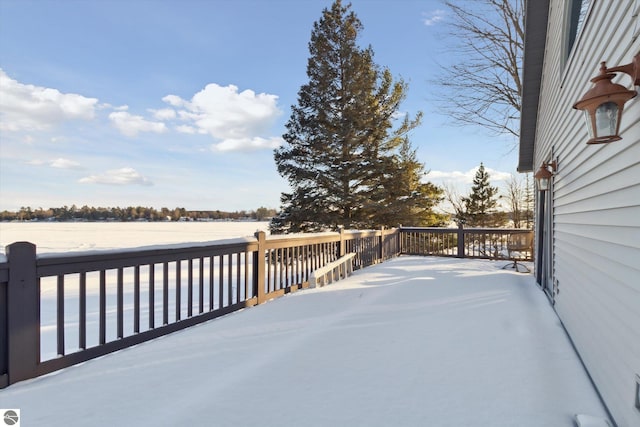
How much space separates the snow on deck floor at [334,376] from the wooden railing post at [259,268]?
55 centimetres

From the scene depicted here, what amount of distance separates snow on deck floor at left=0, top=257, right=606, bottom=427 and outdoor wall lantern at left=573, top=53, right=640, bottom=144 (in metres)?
1.46

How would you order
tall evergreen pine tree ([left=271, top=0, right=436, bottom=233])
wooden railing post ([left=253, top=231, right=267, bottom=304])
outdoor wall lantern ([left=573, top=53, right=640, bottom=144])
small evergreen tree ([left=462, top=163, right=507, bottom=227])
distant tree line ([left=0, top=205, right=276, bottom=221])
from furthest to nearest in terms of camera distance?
1. distant tree line ([left=0, top=205, right=276, bottom=221])
2. small evergreen tree ([left=462, top=163, right=507, bottom=227])
3. tall evergreen pine tree ([left=271, top=0, right=436, bottom=233])
4. wooden railing post ([left=253, top=231, right=267, bottom=304])
5. outdoor wall lantern ([left=573, top=53, right=640, bottom=144])

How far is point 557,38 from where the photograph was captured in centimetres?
402

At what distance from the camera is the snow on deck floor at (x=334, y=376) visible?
1.76 metres

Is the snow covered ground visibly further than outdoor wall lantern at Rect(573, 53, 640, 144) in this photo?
Yes

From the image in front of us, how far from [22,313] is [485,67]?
1329 centimetres

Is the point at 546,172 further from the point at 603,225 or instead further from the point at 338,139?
the point at 338,139

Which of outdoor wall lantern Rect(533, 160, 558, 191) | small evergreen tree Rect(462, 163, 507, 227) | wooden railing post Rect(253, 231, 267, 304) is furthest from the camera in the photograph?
small evergreen tree Rect(462, 163, 507, 227)

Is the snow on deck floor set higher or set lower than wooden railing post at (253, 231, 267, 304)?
lower

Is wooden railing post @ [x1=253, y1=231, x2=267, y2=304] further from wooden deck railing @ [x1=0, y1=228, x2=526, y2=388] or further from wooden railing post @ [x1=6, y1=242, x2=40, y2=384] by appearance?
wooden railing post @ [x1=6, y1=242, x2=40, y2=384]

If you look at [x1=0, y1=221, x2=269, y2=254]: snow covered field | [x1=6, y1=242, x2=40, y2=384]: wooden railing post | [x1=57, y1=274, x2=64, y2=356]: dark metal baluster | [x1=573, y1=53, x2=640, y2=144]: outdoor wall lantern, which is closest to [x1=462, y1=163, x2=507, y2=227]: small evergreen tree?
[x1=0, y1=221, x2=269, y2=254]: snow covered field

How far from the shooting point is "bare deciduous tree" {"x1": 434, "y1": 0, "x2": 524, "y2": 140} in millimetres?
10758

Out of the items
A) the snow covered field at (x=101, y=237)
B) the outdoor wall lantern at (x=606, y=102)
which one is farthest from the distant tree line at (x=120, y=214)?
the outdoor wall lantern at (x=606, y=102)

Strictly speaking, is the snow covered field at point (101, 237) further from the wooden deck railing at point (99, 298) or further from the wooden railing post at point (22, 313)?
the wooden railing post at point (22, 313)
